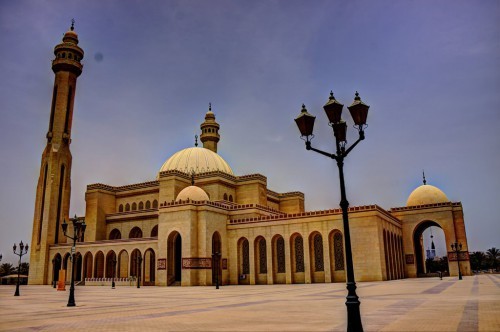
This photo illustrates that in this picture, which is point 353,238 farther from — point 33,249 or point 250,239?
point 33,249

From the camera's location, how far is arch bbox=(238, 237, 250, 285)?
126 ft

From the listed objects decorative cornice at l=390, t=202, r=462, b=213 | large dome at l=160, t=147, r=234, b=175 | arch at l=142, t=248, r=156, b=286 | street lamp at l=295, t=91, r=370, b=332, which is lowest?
arch at l=142, t=248, r=156, b=286

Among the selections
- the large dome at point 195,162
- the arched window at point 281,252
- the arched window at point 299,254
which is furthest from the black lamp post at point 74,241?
the large dome at point 195,162

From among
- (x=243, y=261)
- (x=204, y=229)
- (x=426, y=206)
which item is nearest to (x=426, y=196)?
(x=426, y=206)

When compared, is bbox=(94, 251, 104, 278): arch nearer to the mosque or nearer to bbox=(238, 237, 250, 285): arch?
the mosque

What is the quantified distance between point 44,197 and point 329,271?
30611mm

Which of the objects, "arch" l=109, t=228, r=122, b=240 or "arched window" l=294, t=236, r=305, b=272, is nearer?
"arched window" l=294, t=236, r=305, b=272

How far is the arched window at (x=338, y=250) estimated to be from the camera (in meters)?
34.8

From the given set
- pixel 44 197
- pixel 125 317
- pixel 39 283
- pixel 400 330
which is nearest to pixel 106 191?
pixel 44 197

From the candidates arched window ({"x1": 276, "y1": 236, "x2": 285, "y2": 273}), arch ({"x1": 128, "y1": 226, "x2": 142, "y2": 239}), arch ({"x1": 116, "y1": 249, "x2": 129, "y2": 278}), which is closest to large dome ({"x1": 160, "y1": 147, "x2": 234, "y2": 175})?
arch ({"x1": 128, "y1": 226, "x2": 142, "y2": 239})

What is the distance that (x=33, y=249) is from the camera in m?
45.3

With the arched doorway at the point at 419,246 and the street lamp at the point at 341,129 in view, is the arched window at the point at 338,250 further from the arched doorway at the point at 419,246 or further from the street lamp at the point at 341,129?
the street lamp at the point at 341,129

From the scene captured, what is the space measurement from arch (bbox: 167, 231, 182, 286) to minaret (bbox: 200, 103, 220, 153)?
21.4 m

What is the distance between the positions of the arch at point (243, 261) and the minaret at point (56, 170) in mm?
19924
